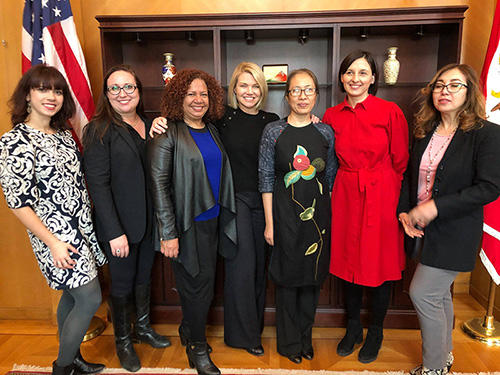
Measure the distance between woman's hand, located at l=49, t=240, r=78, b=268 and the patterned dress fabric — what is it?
0.04m

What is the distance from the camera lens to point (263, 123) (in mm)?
2070

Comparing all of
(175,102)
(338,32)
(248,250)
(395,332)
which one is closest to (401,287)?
(395,332)

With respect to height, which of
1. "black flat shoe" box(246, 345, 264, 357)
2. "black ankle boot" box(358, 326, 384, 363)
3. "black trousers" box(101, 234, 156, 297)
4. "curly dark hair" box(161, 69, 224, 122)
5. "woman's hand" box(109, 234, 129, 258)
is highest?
"curly dark hair" box(161, 69, 224, 122)

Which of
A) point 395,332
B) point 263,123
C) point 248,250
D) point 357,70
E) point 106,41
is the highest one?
point 106,41

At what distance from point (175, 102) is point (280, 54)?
1342 millimetres

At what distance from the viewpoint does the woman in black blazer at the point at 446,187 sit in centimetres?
160

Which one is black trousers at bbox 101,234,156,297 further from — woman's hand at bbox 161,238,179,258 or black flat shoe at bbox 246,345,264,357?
black flat shoe at bbox 246,345,264,357

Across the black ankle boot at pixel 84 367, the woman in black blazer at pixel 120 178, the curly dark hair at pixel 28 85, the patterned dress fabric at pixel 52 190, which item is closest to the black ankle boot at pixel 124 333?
the woman in black blazer at pixel 120 178

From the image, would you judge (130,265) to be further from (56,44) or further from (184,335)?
(56,44)

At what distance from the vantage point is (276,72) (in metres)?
2.74

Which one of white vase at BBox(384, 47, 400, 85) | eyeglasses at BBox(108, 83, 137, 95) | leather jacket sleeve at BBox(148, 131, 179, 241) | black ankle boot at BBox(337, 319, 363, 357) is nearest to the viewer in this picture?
leather jacket sleeve at BBox(148, 131, 179, 241)

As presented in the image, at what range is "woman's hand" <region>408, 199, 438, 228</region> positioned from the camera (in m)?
1.65

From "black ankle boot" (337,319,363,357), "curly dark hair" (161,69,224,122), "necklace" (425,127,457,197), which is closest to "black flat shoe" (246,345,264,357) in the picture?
"black ankle boot" (337,319,363,357)

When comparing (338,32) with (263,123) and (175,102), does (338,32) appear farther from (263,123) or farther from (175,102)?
(175,102)
